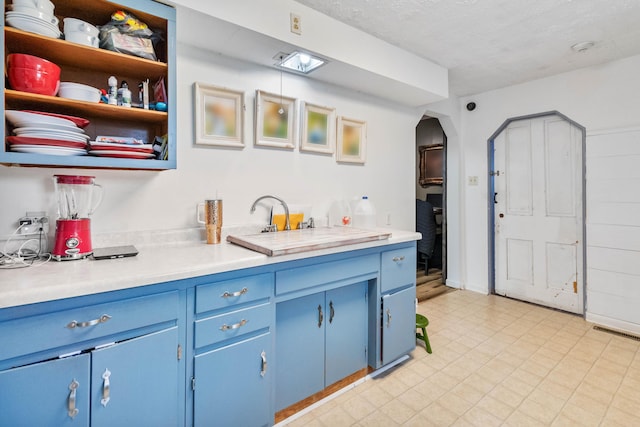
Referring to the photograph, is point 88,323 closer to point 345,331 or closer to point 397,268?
point 345,331

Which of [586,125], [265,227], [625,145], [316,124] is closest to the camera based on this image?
[265,227]

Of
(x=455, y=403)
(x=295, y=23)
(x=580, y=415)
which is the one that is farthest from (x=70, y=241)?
(x=580, y=415)

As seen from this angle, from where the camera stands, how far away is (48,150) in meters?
1.26

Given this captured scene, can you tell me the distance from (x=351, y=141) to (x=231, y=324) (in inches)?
72.8

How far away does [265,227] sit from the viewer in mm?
2109

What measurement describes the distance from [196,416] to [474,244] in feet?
11.6

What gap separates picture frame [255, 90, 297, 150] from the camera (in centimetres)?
209

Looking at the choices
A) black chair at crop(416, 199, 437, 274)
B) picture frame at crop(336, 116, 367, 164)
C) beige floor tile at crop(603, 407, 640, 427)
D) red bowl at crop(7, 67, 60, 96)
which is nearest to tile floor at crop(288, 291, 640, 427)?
beige floor tile at crop(603, 407, 640, 427)

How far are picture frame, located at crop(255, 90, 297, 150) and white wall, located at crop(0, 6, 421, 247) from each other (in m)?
0.05

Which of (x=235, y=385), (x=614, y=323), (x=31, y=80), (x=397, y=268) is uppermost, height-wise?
(x=31, y=80)

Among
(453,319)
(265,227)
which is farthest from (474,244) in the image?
(265,227)

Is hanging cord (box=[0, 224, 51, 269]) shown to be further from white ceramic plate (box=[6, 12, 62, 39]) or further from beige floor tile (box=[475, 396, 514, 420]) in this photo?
beige floor tile (box=[475, 396, 514, 420])

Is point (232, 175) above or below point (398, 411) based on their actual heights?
above

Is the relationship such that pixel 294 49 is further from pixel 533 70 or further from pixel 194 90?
pixel 533 70
